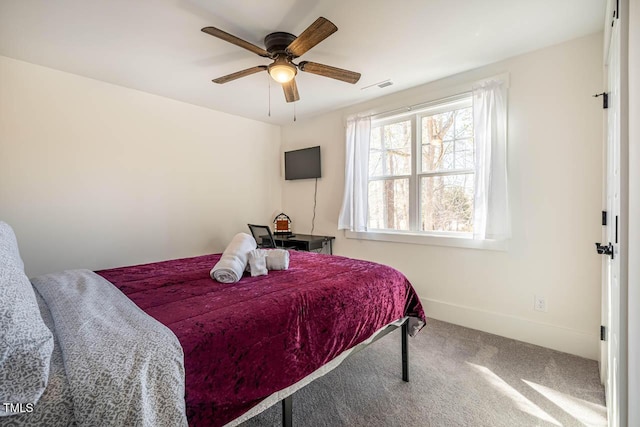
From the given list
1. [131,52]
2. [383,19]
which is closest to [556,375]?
[383,19]

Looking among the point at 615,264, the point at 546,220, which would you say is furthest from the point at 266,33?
the point at 546,220

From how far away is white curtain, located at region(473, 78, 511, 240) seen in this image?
8.30 feet

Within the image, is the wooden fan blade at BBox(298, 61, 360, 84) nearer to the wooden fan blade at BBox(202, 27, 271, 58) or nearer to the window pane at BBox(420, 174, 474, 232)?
the wooden fan blade at BBox(202, 27, 271, 58)

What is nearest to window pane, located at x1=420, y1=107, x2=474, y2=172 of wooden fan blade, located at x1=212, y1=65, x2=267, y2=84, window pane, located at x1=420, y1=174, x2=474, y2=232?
window pane, located at x1=420, y1=174, x2=474, y2=232

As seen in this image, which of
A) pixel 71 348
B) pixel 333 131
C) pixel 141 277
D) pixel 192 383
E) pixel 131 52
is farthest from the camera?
pixel 333 131

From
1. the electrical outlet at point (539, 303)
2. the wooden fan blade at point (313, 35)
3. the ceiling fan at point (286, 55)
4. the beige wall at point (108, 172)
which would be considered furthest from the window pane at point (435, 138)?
the beige wall at point (108, 172)

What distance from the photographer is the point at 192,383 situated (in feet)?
3.17

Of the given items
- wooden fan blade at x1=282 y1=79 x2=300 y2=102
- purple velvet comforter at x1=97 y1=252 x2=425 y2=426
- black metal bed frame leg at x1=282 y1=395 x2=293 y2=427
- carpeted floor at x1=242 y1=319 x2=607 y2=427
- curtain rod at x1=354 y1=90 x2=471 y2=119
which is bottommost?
carpeted floor at x1=242 y1=319 x2=607 y2=427

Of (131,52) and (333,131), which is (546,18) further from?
(131,52)

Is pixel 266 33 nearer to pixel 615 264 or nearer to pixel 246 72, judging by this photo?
pixel 246 72

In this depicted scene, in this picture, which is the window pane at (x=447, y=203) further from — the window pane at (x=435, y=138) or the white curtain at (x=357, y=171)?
the white curtain at (x=357, y=171)

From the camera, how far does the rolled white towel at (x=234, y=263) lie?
1660 mm

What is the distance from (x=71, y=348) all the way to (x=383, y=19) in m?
2.32

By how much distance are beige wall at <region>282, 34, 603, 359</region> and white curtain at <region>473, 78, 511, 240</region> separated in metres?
0.09
